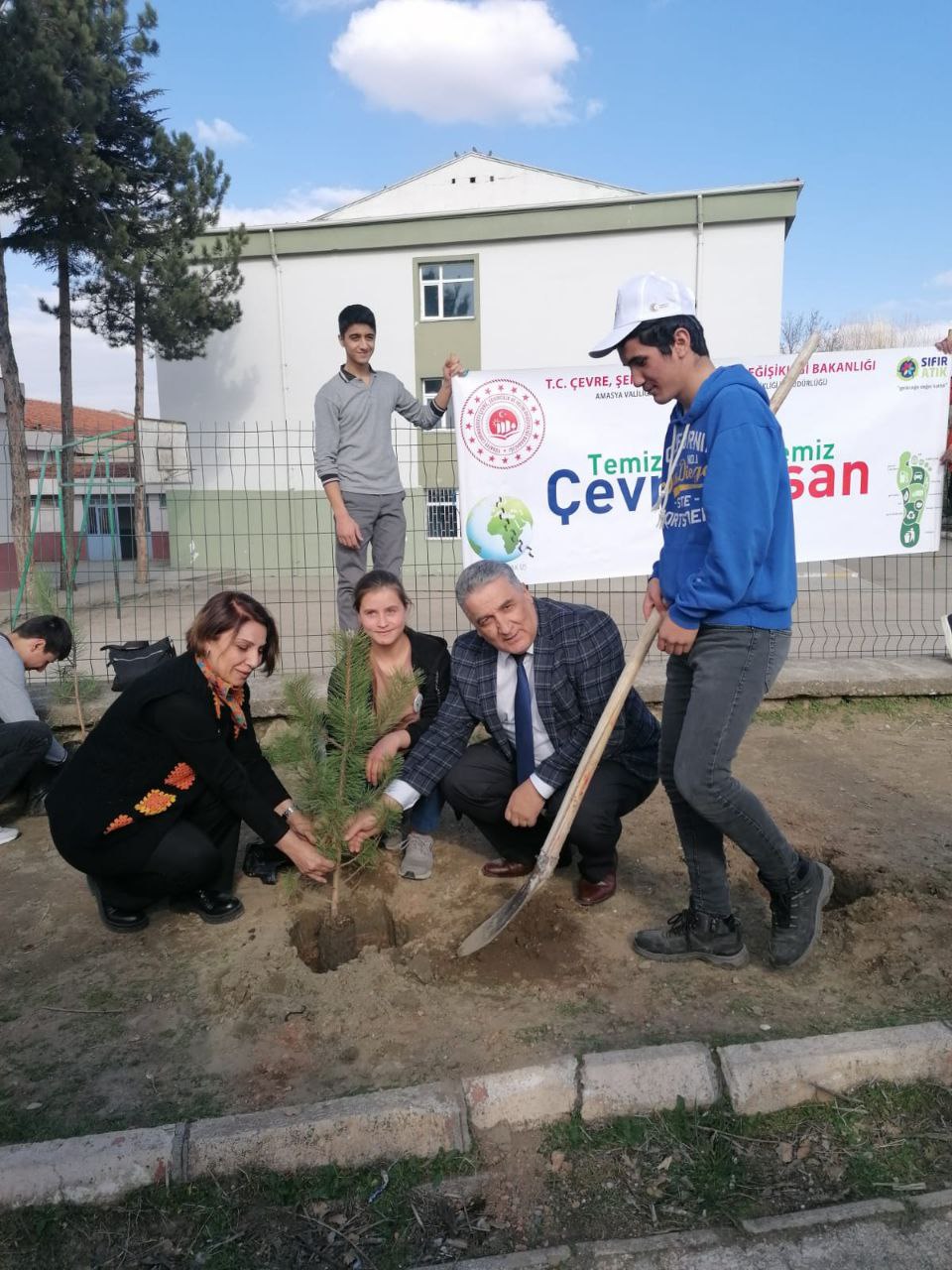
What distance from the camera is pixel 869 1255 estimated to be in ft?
5.56

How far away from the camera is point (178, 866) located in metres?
3.01

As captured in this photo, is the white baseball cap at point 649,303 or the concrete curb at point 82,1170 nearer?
the concrete curb at point 82,1170

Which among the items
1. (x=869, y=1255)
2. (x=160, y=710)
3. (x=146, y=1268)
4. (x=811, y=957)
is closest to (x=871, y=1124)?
(x=869, y=1255)

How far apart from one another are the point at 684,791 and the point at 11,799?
136 inches

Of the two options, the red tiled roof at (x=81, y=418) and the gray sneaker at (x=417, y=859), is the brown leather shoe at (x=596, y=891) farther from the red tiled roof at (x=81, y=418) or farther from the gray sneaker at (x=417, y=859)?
the red tiled roof at (x=81, y=418)

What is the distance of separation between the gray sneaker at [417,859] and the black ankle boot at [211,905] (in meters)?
0.62

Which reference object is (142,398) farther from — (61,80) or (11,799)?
(11,799)

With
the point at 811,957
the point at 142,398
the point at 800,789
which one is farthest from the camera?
the point at 142,398

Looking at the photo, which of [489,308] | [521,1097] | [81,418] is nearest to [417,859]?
[521,1097]

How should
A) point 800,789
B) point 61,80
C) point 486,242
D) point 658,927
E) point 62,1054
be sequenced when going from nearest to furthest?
1. point 62,1054
2. point 658,927
3. point 800,789
4. point 61,80
5. point 486,242

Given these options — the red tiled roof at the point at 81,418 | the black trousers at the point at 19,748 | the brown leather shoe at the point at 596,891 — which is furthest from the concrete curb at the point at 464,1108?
the red tiled roof at the point at 81,418

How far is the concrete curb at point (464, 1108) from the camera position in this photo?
1925 mm

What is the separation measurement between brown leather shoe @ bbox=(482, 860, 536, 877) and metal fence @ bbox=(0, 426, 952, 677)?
270 cm

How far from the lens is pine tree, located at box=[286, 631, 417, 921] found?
9.53 ft
